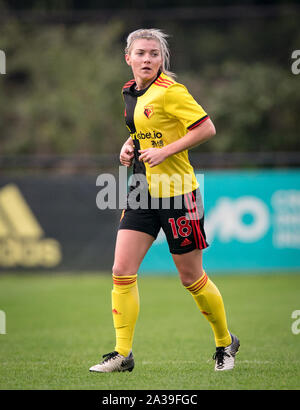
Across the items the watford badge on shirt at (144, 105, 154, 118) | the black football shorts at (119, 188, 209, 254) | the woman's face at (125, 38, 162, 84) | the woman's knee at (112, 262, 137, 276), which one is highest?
the woman's face at (125, 38, 162, 84)

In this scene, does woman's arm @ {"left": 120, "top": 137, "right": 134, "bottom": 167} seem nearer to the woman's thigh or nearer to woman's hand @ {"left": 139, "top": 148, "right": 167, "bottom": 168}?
woman's hand @ {"left": 139, "top": 148, "right": 167, "bottom": 168}

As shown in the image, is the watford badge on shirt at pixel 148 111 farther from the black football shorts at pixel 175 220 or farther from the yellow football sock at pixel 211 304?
the yellow football sock at pixel 211 304

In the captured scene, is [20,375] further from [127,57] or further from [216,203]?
[216,203]

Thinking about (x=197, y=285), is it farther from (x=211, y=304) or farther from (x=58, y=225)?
(x=58, y=225)

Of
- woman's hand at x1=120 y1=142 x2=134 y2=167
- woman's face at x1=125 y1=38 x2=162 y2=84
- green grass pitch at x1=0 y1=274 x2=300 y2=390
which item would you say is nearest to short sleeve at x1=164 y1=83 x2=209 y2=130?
woman's face at x1=125 y1=38 x2=162 y2=84

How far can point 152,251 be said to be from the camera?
1266cm

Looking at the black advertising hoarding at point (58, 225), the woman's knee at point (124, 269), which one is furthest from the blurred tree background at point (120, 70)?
the woman's knee at point (124, 269)

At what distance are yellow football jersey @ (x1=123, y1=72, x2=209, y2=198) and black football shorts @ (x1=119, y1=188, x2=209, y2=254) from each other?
0.07 meters

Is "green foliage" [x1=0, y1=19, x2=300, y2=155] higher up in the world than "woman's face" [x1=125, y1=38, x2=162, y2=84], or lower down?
higher up

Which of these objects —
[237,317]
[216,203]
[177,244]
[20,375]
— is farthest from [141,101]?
[216,203]

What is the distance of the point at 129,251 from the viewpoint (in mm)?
4750

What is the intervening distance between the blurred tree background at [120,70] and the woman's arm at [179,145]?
537 inches

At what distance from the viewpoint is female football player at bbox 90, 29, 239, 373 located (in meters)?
4.71

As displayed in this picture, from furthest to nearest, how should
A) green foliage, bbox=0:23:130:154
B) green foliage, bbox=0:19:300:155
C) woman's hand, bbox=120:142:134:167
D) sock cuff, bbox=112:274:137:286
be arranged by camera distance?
green foliage, bbox=0:23:130:154 → green foliage, bbox=0:19:300:155 → woman's hand, bbox=120:142:134:167 → sock cuff, bbox=112:274:137:286
